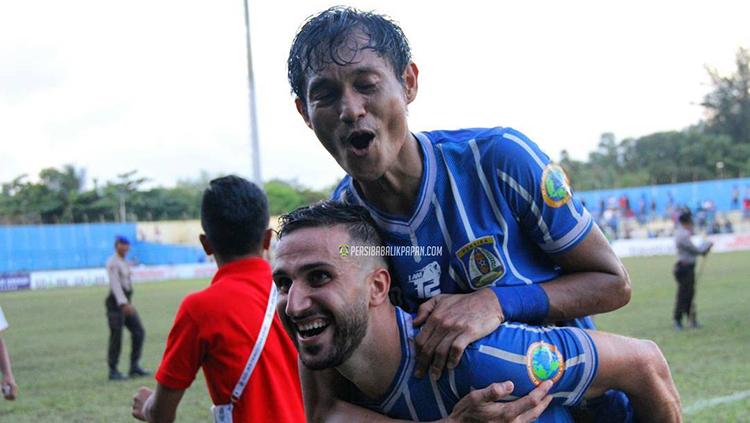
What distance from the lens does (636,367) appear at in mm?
2354

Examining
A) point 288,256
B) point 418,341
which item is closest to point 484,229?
point 418,341

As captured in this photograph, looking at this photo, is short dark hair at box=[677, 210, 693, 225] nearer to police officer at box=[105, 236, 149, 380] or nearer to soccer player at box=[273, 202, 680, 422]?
police officer at box=[105, 236, 149, 380]

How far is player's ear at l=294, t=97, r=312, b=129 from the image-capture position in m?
2.53

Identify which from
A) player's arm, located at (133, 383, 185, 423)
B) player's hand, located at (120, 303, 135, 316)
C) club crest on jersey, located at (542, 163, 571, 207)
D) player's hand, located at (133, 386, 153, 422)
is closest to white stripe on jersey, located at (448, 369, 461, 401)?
club crest on jersey, located at (542, 163, 571, 207)

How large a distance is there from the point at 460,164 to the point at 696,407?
6.05 m

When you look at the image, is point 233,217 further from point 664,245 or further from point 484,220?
point 664,245

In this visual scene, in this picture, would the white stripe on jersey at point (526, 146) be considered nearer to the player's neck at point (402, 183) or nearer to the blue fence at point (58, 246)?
the player's neck at point (402, 183)

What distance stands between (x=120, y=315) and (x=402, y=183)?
407 inches

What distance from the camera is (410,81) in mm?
2594

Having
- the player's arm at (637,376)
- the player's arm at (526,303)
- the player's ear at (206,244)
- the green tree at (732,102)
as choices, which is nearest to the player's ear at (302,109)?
the player's arm at (526,303)

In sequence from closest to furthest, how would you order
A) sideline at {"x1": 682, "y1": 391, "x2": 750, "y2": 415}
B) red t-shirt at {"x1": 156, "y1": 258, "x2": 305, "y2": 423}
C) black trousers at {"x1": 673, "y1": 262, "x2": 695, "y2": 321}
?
red t-shirt at {"x1": 156, "y1": 258, "x2": 305, "y2": 423} < sideline at {"x1": 682, "y1": 391, "x2": 750, "y2": 415} < black trousers at {"x1": 673, "y1": 262, "x2": 695, "y2": 321}

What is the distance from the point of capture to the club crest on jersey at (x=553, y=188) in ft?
7.84

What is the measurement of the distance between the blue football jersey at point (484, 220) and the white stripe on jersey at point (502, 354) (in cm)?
26

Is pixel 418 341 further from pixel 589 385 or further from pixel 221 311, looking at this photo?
pixel 221 311
